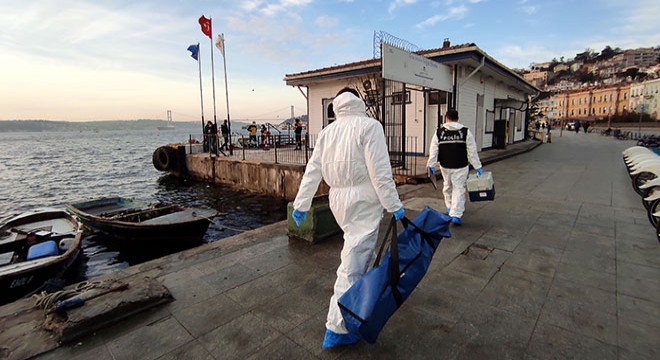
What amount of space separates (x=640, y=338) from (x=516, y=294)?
2.84 ft

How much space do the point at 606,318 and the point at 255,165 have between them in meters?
12.9

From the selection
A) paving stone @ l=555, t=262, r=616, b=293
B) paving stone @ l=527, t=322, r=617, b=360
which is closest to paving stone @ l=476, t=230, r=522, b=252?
paving stone @ l=555, t=262, r=616, b=293

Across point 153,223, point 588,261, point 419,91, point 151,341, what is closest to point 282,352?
point 151,341

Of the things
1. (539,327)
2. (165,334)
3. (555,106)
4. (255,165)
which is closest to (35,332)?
(165,334)

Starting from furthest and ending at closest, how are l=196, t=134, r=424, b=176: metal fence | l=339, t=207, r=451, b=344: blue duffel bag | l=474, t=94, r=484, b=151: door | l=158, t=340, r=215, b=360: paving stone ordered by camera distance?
l=474, t=94, r=484, b=151: door
l=196, t=134, r=424, b=176: metal fence
l=158, t=340, r=215, b=360: paving stone
l=339, t=207, r=451, b=344: blue duffel bag

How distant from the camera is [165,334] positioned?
2.68 m

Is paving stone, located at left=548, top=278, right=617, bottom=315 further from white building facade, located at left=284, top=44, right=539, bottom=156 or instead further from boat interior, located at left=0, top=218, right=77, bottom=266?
boat interior, located at left=0, top=218, right=77, bottom=266

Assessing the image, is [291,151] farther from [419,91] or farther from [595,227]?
[595,227]

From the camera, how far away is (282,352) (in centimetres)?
242

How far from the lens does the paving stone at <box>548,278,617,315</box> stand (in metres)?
2.87

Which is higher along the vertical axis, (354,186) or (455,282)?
(354,186)

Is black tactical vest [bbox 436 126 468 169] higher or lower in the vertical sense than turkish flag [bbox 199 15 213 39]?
lower

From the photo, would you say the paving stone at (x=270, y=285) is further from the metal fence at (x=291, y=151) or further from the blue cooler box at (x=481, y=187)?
the metal fence at (x=291, y=151)

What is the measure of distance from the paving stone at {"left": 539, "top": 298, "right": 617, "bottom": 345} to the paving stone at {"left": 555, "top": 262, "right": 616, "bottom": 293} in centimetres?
54
